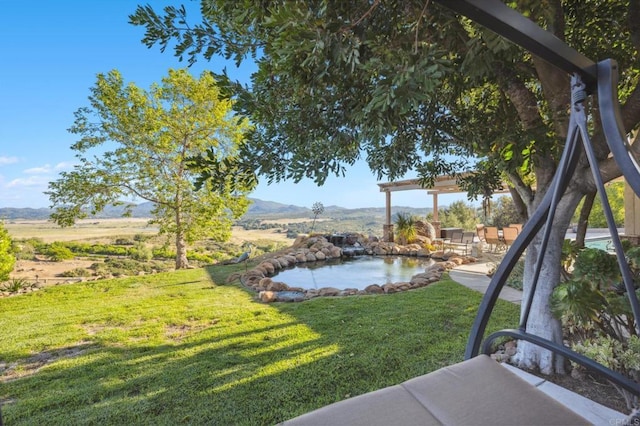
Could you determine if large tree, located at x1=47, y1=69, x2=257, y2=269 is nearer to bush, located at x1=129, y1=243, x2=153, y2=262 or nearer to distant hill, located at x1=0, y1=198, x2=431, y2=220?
distant hill, located at x1=0, y1=198, x2=431, y2=220

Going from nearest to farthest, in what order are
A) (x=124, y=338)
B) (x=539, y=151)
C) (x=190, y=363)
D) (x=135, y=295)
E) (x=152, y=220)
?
(x=539, y=151)
(x=190, y=363)
(x=124, y=338)
(x=135, y=295)
(x=152, y=220)

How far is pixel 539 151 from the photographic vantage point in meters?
1.98

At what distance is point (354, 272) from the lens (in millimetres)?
8023

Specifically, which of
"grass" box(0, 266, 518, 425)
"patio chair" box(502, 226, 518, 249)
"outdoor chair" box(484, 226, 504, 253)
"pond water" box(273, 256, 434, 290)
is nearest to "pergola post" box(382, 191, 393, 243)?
"pond water" box(273, 256, 434, 290)

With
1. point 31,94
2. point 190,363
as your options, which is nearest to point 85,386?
point 190,363

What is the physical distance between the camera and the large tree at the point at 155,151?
8227 millimetres

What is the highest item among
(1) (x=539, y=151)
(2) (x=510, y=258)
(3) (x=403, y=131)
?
(3) (x=403, y=131)

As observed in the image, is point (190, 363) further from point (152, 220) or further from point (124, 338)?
point (152, 220)

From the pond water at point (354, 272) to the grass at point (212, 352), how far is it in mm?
1498

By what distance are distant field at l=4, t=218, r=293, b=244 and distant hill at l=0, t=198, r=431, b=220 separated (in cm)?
16

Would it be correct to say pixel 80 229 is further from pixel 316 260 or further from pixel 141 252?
pixel 316 260

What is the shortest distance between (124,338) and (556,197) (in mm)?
4381

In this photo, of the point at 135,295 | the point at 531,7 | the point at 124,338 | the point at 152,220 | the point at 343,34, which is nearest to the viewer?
the point at 343,34

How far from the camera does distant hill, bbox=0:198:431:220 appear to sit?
7.33 meters
